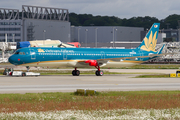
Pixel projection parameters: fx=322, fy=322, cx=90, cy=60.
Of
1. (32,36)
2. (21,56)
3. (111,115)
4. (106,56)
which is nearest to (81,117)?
(111,115)

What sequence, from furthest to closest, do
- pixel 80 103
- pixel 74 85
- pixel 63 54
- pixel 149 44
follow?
pixel 149 44 → pixel 63 54 → pixel 74 85 → pixel 80 103

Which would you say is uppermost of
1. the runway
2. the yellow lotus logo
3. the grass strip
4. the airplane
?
the yellow lotus logo

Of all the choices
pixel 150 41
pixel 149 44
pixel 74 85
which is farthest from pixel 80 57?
pixel 74 85

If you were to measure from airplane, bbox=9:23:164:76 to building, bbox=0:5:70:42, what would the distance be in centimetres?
12351

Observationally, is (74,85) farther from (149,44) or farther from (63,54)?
(149,44)

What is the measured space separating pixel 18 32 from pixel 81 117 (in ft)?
574

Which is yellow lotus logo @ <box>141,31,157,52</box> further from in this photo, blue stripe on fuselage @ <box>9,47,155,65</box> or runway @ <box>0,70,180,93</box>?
runway @ <box>0,70,180,93</box>

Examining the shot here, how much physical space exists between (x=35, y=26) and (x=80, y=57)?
418ft

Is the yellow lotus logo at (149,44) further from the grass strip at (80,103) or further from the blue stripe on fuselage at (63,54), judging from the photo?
the grass strip at (80,103)

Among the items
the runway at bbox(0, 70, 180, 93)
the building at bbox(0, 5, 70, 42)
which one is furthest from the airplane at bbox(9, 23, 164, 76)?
the building at bbox(0, 5, 70, 42)

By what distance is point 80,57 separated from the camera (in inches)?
2172

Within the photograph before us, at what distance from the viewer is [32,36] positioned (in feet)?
582

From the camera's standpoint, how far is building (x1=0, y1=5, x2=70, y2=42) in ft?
587

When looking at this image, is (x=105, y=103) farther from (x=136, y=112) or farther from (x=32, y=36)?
(x=32, y=36)
